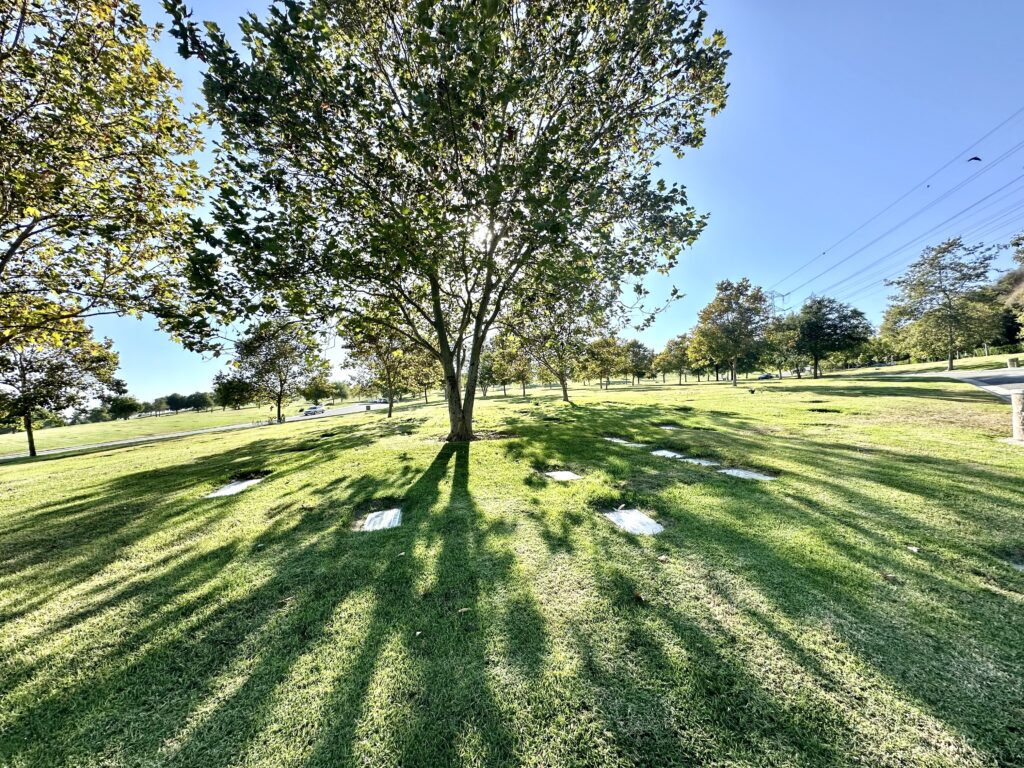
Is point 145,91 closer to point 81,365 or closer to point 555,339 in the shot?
point 555,339

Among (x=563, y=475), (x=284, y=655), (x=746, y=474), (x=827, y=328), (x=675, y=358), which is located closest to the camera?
(x=284, y=655)

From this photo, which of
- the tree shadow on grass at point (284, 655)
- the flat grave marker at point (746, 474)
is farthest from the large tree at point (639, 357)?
the tree shadow on grass at point (284, 655)

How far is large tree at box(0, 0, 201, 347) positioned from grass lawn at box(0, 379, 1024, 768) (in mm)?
4004

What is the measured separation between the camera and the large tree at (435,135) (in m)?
5.64

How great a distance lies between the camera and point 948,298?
29188 millimetres

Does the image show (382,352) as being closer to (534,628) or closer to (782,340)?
(534,628)

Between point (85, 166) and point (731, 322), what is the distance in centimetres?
3722

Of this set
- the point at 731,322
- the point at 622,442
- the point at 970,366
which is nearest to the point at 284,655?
the point at 622,442

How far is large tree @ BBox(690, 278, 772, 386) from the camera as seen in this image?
3091 centimetres

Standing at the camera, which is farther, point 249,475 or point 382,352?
point 382,352

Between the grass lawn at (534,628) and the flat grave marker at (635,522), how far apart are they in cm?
18

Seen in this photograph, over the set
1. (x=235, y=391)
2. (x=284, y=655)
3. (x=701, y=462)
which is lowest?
(x=701, y=462)

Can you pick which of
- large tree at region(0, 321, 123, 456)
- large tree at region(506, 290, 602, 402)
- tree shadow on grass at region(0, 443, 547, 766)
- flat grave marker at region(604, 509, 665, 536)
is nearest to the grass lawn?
tree shadow on grass at region(0, 443, 547, 766)

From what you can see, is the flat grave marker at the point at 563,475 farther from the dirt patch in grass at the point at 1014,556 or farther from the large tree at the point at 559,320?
the large tree at the point at 559,320
